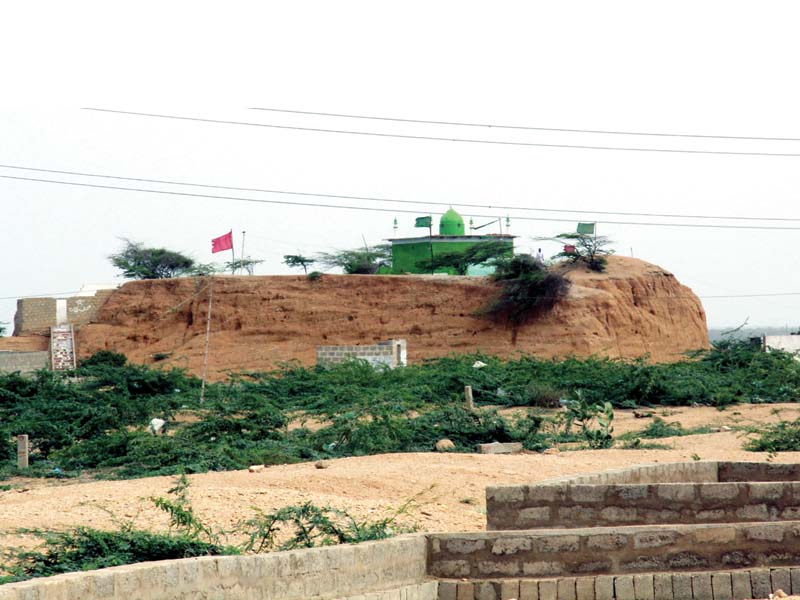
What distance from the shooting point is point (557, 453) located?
55.1ft

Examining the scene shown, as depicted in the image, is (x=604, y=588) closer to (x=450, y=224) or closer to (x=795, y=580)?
(x=795, y=580)

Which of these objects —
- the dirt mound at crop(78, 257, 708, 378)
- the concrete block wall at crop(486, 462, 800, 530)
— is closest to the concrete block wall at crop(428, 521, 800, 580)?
the concrete block wall at crop(486, 462, 800, 530)

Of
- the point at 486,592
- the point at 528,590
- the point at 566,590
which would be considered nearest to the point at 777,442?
the point at 566,590

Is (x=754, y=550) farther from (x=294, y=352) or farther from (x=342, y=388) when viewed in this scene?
(x=294, y=352)

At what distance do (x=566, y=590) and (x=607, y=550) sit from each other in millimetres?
412

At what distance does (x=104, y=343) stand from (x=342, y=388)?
17.3 metres

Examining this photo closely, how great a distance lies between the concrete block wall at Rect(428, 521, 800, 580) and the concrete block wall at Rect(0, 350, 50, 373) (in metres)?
26.9

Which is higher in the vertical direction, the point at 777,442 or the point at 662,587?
the point at 777,442

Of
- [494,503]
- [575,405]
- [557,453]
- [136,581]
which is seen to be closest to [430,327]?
[575,405]

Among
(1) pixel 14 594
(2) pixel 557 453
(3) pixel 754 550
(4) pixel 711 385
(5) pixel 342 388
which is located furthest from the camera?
(4) pixel 711 385

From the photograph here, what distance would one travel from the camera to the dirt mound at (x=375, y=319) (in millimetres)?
37281

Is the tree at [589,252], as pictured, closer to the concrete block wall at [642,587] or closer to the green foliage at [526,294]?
the green foliage at [526,294]

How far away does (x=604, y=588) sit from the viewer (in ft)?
24.4

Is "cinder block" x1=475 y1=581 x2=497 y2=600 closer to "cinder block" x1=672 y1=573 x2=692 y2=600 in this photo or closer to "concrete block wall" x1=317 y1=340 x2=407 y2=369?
"cinder block" x1=672 y1=573 x2=692 y2=600
